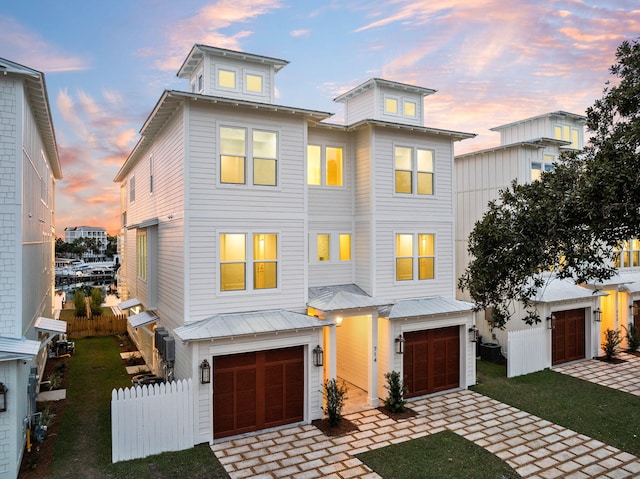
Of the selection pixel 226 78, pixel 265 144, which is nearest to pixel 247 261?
pixel 265 144

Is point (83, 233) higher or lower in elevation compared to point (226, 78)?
lower

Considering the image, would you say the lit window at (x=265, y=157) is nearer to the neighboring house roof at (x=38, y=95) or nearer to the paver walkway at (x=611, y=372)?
the neighboring house roof at (x=38, y=95)

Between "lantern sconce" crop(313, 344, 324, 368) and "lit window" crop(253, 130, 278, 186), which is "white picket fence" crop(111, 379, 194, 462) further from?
"lit window" crop(253, 130, 278, 186)

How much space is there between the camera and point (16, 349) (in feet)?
26.7

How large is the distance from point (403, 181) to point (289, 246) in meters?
4.83

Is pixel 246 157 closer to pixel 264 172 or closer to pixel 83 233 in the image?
pixel 264 172

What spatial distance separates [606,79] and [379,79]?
7432 millimetres

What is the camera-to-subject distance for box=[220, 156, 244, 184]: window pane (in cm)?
1147

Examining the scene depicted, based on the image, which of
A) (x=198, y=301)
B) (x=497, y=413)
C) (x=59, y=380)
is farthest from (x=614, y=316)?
(x=59, y=380)

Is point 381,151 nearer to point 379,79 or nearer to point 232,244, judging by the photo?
point 379,79

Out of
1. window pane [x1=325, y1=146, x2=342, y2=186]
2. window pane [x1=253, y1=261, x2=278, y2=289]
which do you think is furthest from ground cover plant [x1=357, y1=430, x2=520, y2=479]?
window pane [x1=325, y1=146, x2=342, y2=186]

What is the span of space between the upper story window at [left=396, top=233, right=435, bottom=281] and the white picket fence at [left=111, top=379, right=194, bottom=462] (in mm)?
7744

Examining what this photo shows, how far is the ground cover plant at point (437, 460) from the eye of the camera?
873cm

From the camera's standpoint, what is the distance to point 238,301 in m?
11.5
